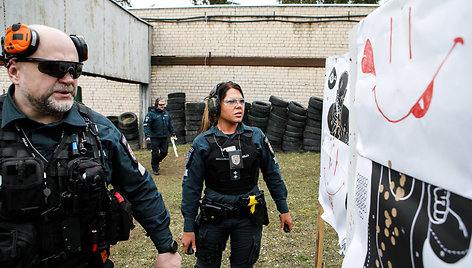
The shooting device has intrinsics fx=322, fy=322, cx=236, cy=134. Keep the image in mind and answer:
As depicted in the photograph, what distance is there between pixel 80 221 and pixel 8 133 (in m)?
0.59

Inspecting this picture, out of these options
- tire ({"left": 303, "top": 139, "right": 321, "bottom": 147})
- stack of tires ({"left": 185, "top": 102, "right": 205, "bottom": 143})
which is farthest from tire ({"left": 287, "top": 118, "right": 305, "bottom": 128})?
stack of tires ({"left": 185, "top": 102, "right": 205, "bottom": 143})

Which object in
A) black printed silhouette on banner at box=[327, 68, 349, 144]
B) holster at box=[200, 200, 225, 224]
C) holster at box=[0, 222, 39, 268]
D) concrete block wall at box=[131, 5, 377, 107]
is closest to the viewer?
holster at box=[0, 222, 39, 268]

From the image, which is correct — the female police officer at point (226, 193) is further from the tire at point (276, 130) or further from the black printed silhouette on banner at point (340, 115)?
the tire at point (276, 130)

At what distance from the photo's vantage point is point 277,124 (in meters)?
11.1

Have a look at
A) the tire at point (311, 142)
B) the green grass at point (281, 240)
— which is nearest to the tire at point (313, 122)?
the tire at point (311, 142)

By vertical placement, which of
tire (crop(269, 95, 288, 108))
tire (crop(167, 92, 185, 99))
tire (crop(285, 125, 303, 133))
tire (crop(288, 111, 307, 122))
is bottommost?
tire (crop(285, 125, 303, 133))

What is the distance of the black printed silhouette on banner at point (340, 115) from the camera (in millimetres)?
2406

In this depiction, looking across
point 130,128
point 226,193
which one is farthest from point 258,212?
point 130,128

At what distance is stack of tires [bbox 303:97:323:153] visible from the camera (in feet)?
35.4

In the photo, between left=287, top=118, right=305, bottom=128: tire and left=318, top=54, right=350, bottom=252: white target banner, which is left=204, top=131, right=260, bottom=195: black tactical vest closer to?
A: left=318, top=54, right=350, bottom=252: white target banner

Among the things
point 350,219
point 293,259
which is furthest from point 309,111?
point 350,219

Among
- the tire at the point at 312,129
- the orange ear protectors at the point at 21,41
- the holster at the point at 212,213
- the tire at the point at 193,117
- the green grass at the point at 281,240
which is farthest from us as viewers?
the tire at the point at 193,117

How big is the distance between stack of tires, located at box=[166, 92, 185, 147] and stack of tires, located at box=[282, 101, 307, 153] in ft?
12.5

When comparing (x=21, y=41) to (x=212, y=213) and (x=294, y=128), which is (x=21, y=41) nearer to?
(x=212, y=213)
